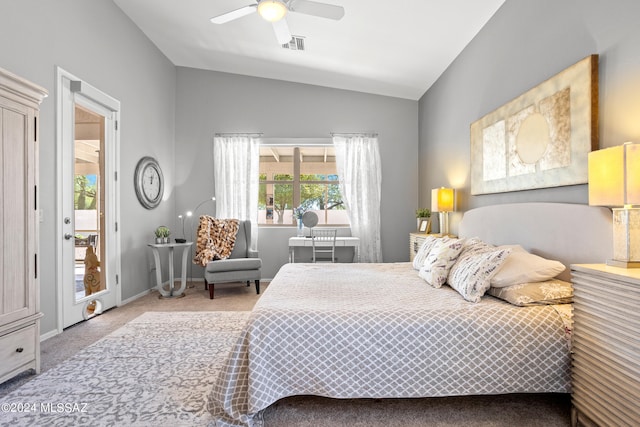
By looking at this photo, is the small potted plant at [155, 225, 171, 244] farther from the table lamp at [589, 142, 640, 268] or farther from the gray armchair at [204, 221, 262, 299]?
the table lamp at [589, 142, 640, 268]

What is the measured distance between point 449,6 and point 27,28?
3.44 metres

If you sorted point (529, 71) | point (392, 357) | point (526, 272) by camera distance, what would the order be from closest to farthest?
point (392, 357) < point (526, 272) < point (529, 71)

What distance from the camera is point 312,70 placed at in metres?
4.77

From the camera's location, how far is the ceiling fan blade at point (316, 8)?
260cm

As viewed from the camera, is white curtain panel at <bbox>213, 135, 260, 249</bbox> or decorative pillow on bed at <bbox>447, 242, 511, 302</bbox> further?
white curtain panel at <bbox>213, 135, 260, 249</bbox>

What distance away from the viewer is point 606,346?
1.42 meters

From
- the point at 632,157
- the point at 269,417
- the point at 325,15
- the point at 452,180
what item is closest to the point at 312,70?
the point at 325,15

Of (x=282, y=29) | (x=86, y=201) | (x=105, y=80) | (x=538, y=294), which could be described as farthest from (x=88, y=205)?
(x=538, y=294)

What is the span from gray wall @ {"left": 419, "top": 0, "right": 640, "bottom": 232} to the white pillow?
1.52 ft

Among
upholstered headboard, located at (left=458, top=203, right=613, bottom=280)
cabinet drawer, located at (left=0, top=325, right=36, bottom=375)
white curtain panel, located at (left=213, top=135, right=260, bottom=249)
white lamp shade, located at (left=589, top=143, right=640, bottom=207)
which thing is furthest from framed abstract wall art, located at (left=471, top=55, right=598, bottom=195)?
cabinet drawer, located at (left=0, top=325, right=36, bottom=375)

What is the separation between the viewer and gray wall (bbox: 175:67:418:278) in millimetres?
5289

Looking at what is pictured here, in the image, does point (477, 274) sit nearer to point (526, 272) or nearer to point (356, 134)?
point (526, 272)

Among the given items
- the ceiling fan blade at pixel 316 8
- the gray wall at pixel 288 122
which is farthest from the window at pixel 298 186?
the ceiling fan blade at pixel 316 8

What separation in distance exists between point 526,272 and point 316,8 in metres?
2.38
